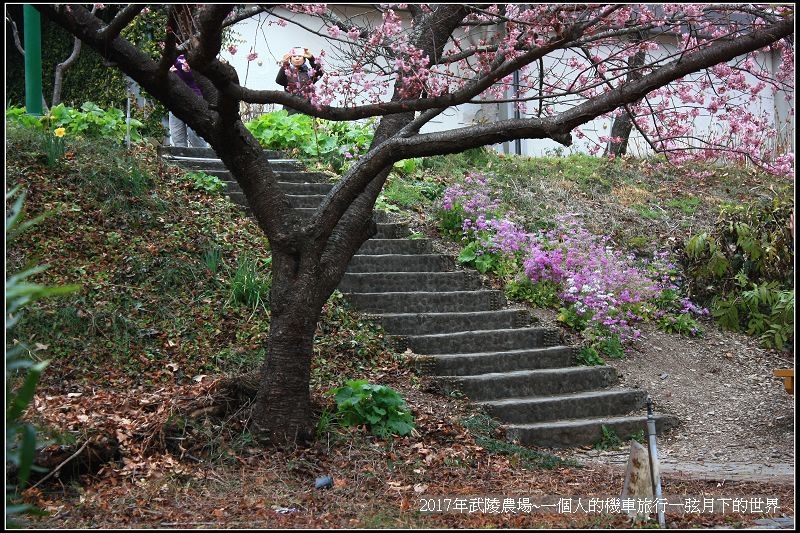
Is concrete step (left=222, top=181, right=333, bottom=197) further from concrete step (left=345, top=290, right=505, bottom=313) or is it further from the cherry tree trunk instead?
the cherry tree trunk

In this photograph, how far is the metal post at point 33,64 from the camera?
32.4 feet

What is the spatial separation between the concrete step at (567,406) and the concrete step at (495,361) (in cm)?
45

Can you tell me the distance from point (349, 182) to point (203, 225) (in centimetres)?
333

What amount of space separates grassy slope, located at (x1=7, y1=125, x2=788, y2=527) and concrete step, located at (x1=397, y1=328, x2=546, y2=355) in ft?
1.08

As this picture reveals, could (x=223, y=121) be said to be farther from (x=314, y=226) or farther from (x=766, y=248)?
(x=766, y=248)

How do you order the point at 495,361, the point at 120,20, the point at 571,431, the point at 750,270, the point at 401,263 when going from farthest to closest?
the point at 750,270
the point at 401,263
the point at 495,361
the point at 571,431
the point at 120,20

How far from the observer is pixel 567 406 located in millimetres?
7602

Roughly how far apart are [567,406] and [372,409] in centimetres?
206

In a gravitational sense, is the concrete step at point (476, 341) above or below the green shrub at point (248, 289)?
below

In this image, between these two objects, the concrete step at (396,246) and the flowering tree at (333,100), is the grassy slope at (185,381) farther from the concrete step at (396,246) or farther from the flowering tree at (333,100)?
the concrete step at (396,246)

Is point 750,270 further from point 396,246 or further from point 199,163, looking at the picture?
point 199,163

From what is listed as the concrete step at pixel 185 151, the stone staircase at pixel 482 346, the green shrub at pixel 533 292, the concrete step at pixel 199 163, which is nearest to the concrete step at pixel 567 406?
the stone staircase at pixel 482 346

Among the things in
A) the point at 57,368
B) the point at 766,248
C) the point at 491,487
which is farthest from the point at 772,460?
the point at 57,368

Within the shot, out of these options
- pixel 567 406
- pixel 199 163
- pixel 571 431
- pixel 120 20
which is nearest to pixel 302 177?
pixel 199 163
